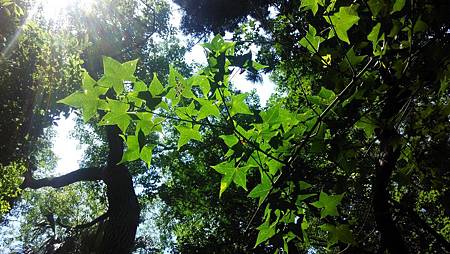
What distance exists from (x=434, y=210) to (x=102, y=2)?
553 inches

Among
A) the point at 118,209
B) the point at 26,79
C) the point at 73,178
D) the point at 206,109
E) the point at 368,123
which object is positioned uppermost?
the point at 73,178

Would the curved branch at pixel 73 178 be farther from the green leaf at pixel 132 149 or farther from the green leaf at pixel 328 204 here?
the green leaf at pixel 328 204

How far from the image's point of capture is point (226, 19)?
8.41 metres

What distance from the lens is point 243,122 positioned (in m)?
1.26

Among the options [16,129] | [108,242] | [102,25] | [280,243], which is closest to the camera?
[280,243]

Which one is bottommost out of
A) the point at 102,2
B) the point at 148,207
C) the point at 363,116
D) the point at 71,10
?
the point at 363,116

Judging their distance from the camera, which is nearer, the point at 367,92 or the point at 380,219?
the point at 367,92

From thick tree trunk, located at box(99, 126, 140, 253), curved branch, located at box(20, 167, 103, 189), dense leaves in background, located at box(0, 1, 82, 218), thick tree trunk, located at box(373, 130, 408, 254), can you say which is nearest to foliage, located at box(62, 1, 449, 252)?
thick tree trunk, located at box(373, 130, 408, 254)

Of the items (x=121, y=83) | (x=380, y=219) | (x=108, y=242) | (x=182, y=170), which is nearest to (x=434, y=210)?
(x=380, y=219)

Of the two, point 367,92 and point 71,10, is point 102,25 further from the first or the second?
point 367,92

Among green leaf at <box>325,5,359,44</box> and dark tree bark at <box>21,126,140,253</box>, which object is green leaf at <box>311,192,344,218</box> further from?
dark tree bark at <box>21,126,140,253</box>

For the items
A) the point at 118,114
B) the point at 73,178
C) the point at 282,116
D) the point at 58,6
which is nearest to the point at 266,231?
the point at 282,116

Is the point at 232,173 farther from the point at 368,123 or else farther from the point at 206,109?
the point at 368,123

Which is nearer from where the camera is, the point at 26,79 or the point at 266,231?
the point at 266,231
